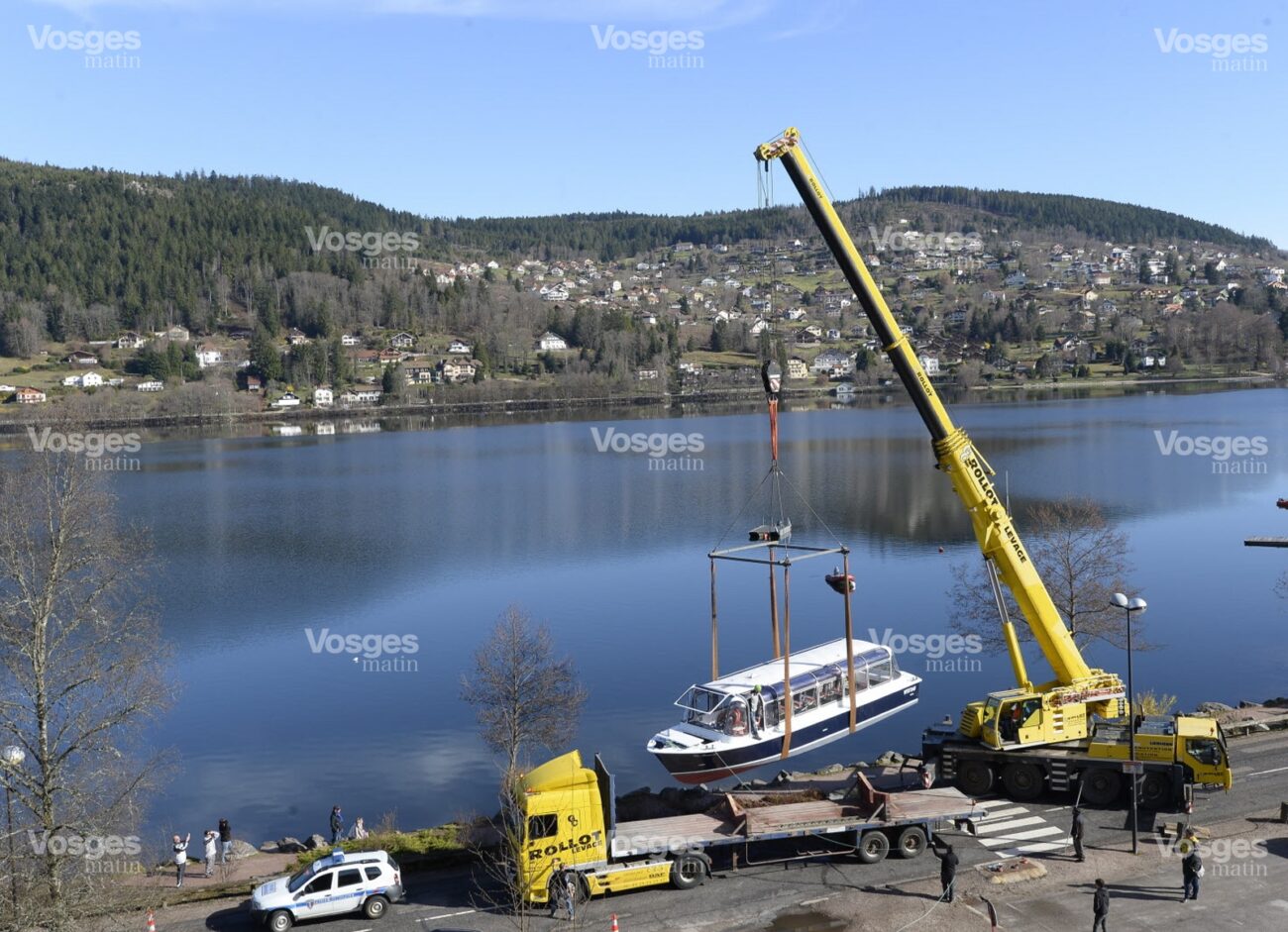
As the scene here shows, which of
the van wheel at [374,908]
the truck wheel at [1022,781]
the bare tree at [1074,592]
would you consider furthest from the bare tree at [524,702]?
the bare tree at [1074,592]

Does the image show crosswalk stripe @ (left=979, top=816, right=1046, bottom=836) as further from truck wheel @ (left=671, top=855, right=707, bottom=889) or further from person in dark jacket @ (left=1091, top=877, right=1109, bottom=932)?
truck wheel @ (left=671, top=855, right=707, bottom=889)

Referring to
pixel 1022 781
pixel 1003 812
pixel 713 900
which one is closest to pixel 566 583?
pixel 1022 781

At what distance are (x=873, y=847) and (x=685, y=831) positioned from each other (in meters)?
3.86

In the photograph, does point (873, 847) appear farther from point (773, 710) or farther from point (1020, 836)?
point (773, 710)

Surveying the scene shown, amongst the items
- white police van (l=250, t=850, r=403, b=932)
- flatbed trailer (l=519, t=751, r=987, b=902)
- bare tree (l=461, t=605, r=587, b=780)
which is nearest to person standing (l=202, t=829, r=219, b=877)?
white police van (l=250, t=850, r=403, b=932)

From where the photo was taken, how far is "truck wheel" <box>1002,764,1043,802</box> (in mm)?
25094

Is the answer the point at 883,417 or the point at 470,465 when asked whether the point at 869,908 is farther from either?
the point at 883,417

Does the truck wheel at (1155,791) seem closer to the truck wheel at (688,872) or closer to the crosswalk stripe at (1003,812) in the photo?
the crosswalk stripe at (1003,812)

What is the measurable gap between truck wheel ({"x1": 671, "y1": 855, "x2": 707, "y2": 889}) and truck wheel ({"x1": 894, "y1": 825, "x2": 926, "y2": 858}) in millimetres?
4073

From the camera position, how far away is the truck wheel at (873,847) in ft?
71.4

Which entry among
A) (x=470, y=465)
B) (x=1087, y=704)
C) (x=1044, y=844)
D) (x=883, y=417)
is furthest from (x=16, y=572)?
(x=883, y=417)

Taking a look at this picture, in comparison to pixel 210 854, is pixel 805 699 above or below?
above

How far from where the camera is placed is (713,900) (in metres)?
20.4

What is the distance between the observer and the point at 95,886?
1861 cm
